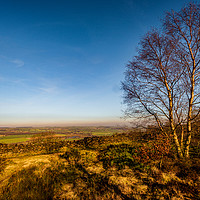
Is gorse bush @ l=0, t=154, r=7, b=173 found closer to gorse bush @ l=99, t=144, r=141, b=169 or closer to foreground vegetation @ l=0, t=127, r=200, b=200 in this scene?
foreground vegetation @ l=0, t=127, r=200, b=200

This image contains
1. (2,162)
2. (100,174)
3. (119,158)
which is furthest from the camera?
(119,158)

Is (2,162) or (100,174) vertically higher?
(2,162)

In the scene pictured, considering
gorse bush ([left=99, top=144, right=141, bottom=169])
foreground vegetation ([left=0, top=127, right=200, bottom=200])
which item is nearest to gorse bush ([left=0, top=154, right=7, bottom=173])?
foreground vegetation ([left=0, top=127, right=200, bottom=200])

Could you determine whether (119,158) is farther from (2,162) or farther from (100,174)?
(2,162)

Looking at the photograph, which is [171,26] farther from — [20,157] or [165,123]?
[20,157]

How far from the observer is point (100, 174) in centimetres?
526

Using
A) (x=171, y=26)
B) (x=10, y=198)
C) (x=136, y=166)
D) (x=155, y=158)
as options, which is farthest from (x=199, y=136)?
(x=10, y=198)

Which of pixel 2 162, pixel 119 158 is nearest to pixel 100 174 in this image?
pixel 119 158

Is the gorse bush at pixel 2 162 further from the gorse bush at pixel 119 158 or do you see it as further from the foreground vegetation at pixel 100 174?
the gorse bush at pixel 119 158

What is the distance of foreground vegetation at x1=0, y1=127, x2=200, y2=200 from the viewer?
4.07 m

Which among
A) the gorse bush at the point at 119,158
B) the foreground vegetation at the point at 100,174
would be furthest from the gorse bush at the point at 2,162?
the gorse bush at the point at 119,158

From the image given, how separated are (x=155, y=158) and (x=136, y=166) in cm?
105

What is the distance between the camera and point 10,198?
3887mm

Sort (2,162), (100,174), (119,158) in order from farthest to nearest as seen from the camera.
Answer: (119,158), (2,162), (100,174)
